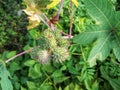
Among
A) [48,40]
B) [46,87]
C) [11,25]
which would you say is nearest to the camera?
[48,40]

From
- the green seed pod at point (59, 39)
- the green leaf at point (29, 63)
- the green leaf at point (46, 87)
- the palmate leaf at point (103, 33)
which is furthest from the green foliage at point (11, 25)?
A: the palmate leaf at point (103, 33)

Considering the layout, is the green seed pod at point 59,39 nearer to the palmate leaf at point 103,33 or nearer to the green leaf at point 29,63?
the palmate leaf at point 103,33

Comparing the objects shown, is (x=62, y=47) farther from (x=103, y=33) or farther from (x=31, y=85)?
(x=31, y=85)

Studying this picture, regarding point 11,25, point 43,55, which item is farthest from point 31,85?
point 11,25

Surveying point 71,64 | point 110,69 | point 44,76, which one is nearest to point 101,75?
point 110,69

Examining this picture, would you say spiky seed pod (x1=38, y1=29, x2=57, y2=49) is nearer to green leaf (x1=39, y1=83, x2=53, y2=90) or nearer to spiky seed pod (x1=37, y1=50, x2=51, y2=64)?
spiky seed pod (x1=37, y1=50, x2=51, y2=64)

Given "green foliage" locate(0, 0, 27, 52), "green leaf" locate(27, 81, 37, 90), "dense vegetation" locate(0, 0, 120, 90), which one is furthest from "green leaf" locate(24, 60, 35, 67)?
"green foliage" locate(0, 0, 27, 52)

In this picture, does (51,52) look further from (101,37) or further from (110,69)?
(110,69)
